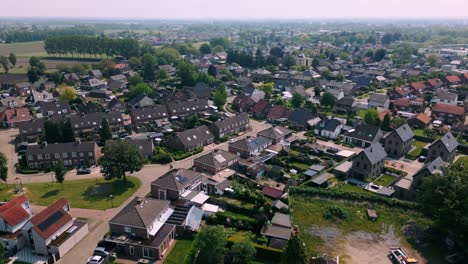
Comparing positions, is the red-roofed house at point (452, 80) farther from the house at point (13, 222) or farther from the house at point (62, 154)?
the house at point (13, 222)

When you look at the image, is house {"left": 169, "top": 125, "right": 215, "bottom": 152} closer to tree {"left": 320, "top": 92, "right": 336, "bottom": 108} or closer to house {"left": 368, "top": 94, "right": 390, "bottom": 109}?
tree {"left": 320, "top": 92, "right": 336, "bottom": 108}

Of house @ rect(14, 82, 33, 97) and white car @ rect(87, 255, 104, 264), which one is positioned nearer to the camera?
white car @ rect(87, 255, 104, 264)

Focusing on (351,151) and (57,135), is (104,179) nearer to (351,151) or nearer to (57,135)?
(57,135)

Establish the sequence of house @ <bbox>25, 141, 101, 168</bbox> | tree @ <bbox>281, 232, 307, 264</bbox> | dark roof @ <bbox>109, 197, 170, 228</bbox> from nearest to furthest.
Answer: tree @ <bbox>281, 232, 307, 264</bbox> < dark roof @ <bbox>109, 197, 170, 228</bbox> < house @ <bbox>25, 141, 101, 168</bbox>

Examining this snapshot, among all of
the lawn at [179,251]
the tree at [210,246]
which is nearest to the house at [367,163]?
the tree at [210,246]

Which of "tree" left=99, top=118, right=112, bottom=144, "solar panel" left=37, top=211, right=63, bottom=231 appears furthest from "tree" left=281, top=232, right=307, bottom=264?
"tree" left=99, top=118, right=112, bottom=144

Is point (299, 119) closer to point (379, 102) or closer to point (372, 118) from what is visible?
point (372, 118)

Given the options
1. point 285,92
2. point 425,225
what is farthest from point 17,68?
point 425,225
